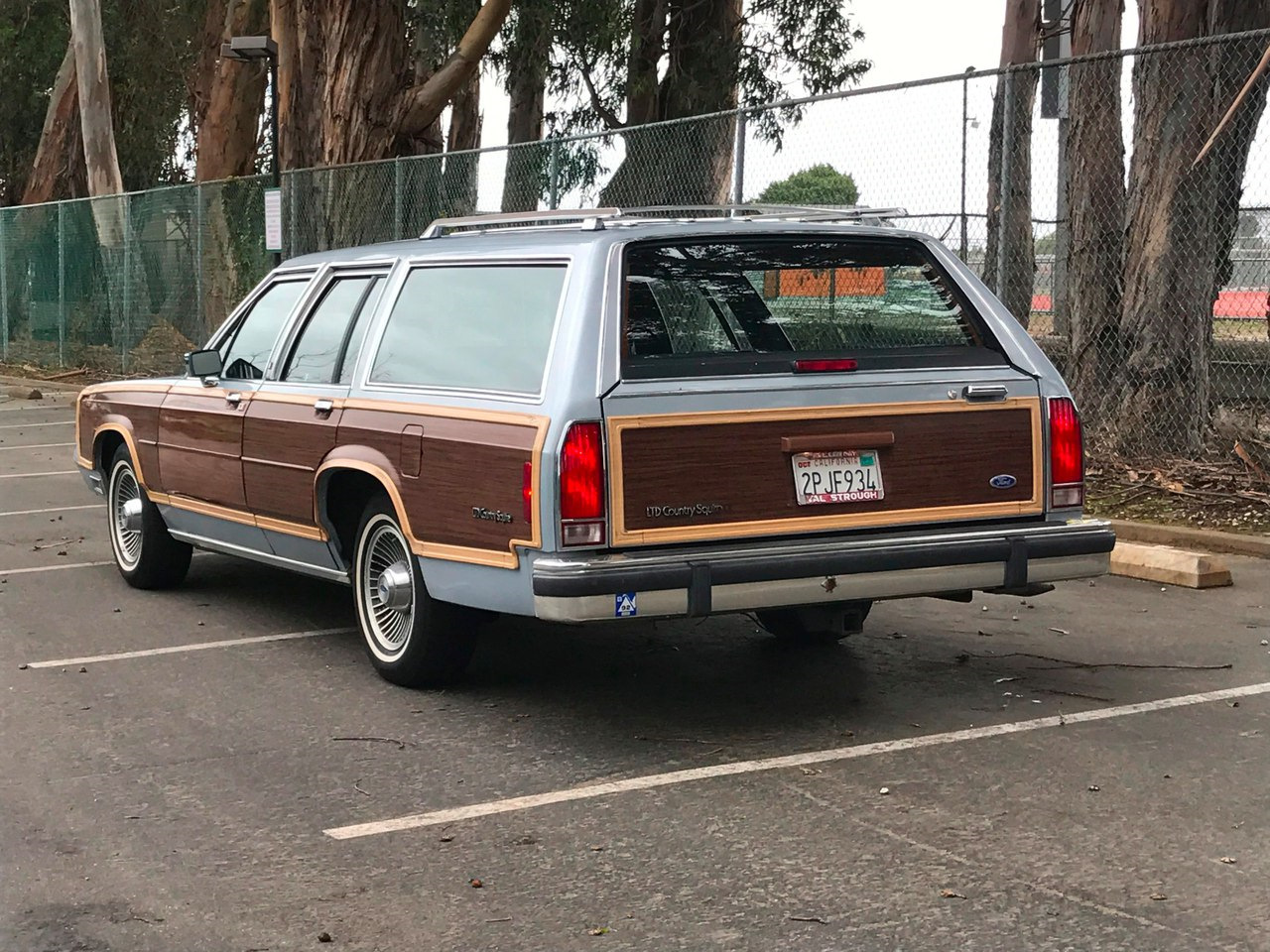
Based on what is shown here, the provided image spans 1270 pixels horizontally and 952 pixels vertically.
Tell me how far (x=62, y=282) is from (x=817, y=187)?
17310mm

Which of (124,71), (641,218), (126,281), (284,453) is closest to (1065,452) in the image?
(641,218)

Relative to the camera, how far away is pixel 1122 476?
1167 centimetres

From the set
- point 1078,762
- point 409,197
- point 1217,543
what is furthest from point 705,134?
point 1078,762

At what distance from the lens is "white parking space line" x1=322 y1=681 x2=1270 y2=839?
5105 mm

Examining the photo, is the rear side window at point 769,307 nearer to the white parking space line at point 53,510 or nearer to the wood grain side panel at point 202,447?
the wood grain side panel at point 202,447

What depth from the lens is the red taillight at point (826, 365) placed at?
20.0 ft

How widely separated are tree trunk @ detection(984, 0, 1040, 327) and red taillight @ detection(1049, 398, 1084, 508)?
5.04 metres

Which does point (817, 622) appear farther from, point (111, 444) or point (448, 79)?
point (448, 79)

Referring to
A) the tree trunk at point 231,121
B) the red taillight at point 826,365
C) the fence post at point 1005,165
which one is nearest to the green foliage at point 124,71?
the tree trunk at point 231,121

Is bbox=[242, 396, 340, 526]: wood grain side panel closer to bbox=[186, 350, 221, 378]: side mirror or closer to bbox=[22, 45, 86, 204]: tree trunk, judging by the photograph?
bbox=[186, 350, 221, 378]: side mirror

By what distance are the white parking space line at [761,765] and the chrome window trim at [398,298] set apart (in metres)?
1.30

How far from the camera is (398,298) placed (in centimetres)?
705

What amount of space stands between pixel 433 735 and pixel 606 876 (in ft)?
5.28

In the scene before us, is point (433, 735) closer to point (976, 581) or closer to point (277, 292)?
point (976, 581)
